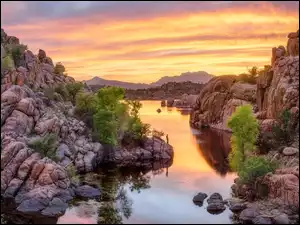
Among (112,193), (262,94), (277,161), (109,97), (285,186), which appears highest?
(262,94)

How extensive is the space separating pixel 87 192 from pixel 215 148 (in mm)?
49491

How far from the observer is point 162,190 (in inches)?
2662

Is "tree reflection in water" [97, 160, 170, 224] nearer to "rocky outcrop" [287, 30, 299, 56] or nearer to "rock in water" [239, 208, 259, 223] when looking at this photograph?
"rock in water" [239, 208, 259, 223]

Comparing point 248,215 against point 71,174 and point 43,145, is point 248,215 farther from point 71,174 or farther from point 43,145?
point 43,145

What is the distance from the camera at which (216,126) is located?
14462cm

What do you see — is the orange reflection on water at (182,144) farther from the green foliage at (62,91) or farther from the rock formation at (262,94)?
the green foliage at (62,91)

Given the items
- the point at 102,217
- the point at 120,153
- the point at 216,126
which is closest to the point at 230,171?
the point at 120,153

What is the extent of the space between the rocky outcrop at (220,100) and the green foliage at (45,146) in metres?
80.7

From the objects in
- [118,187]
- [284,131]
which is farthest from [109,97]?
[284,131]

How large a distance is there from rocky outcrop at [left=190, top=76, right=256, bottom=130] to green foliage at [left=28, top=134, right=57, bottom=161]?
8067cm

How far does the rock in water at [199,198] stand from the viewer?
59.9m

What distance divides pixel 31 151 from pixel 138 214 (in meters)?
18.5

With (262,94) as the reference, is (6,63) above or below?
above

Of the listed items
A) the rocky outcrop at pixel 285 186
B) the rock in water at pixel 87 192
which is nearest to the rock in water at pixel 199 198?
the rocky outcrop at pixel 285 186
